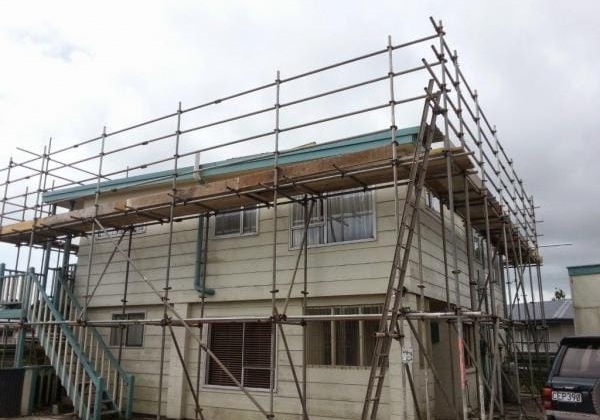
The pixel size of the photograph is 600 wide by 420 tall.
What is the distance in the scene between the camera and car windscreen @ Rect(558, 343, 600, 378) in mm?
6340

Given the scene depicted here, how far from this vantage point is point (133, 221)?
12.0 meters

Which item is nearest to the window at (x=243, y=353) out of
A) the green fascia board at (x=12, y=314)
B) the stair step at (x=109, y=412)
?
the stair step at (x=109, y=412)

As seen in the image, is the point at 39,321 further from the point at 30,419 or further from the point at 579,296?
the point at 579,296

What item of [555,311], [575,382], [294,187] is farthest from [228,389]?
[555,311]

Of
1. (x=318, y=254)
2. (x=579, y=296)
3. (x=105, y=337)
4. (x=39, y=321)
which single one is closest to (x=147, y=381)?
(x=105, y=337)

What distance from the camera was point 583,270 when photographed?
488 inches

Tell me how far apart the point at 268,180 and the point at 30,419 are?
23.8 ft

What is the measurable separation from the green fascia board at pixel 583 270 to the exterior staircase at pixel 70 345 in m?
10.6

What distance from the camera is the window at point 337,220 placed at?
32.5 ft

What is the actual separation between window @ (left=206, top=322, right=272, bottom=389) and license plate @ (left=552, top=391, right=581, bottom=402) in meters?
5.45

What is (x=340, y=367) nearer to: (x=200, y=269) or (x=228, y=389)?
(x=228, y=389)

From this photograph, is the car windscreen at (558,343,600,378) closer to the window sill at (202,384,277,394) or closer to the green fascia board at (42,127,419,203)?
the green fascia board at (42,127,419,203)

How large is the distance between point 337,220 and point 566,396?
199 inches

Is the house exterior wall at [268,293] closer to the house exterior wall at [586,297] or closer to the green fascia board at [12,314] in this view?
the green fascia board at [12,314]
